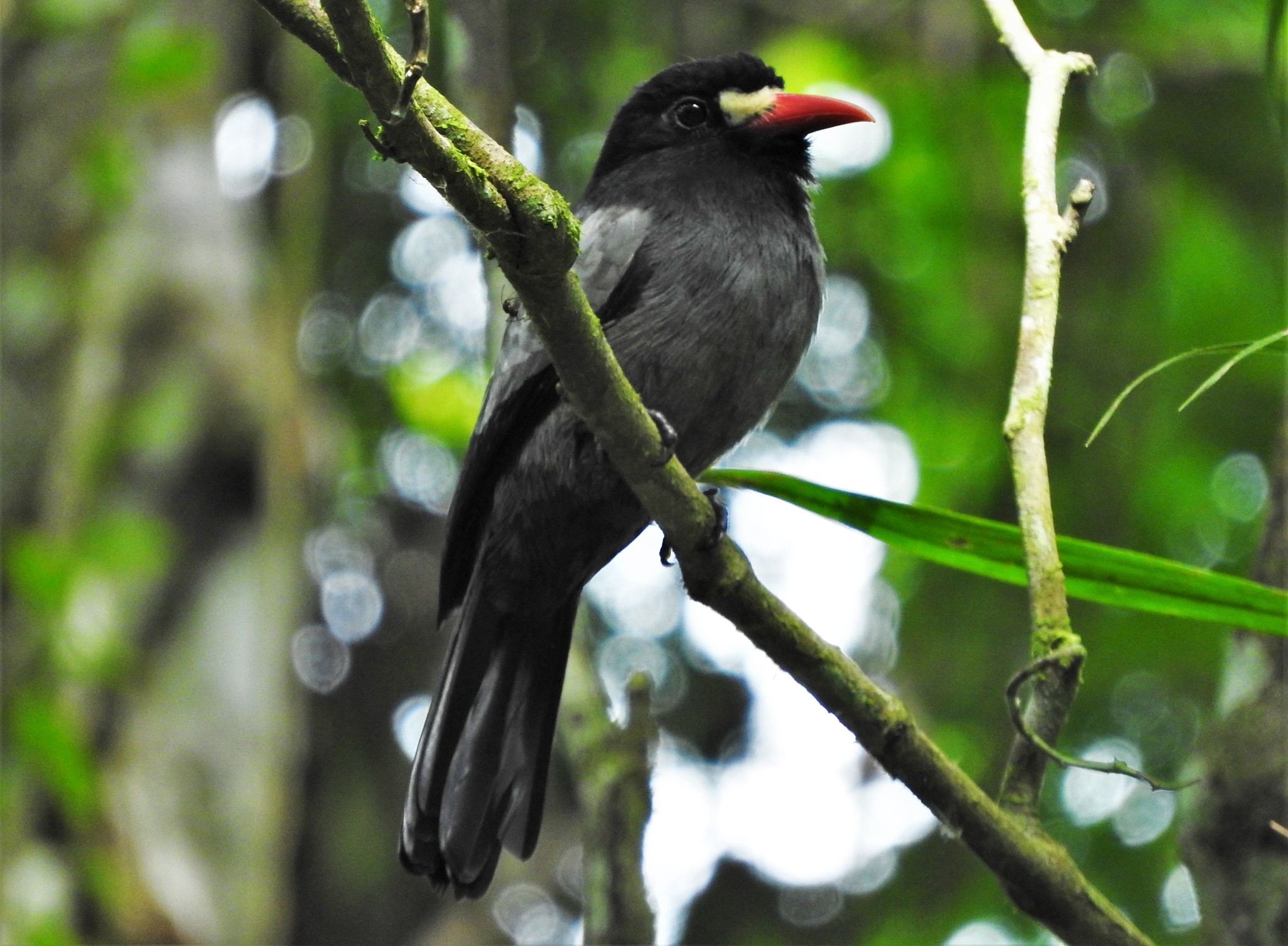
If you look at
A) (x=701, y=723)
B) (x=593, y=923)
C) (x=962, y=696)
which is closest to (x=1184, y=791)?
(x=593, y=923)

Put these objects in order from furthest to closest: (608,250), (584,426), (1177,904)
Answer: (1177,904), (608,250), (584,426)

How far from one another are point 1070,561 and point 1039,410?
9.7 inches

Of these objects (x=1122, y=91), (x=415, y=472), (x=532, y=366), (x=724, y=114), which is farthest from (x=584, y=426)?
(x=1122, y=91)

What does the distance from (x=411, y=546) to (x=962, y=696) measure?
10.3 feet

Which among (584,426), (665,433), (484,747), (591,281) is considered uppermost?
(591,281)

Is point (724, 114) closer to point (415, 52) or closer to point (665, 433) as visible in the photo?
point (665, 433)

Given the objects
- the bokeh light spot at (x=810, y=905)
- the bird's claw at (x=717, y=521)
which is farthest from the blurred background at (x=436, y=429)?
the bird's claw at (x=717, y=521)

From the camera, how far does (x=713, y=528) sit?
2.54 metres

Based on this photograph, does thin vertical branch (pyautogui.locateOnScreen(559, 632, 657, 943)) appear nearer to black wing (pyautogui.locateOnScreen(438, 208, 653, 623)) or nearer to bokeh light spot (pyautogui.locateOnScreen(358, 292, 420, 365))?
black wing (pyautogui.locateOnScreen(438, 208, 653, 623))

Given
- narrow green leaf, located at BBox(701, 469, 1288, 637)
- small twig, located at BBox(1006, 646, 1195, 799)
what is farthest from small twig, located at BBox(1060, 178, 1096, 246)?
small twig, located at BBox(1006, 646, 1195, 799)

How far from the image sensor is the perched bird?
3.27 metres

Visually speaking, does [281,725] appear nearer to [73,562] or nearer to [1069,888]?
[73,562]

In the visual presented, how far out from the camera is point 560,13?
22.8 feet

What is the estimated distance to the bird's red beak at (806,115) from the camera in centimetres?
369
